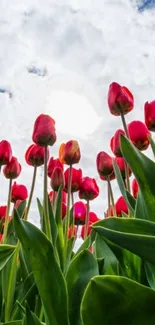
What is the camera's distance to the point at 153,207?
2.30ft

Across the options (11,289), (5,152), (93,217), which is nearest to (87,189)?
Result: (93,217)

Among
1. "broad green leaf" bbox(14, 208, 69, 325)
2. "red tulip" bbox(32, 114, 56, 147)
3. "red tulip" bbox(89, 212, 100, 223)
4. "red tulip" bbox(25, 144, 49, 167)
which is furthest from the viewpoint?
"red tulip" bbox(89, 212, 100, 223)

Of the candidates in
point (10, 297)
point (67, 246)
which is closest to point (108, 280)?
point (10, 297)

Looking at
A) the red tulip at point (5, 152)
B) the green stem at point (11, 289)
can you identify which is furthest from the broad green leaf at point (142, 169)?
the red tulip at point (5, 152)

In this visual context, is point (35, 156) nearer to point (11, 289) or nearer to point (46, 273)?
point (11, 289)

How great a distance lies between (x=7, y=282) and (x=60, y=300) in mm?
393

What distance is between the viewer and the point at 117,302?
1.68 feet

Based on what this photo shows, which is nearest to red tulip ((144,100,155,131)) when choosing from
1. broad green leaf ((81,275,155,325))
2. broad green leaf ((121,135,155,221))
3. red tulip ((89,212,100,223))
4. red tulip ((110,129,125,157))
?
red tulip ((110,129,125,157))

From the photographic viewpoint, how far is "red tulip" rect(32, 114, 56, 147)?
44.6 inches

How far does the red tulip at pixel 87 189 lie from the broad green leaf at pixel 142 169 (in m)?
0.96

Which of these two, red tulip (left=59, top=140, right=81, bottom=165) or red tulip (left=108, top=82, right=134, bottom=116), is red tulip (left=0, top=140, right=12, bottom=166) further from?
red tulip (left=108, top=82, right=134, bottom=116)

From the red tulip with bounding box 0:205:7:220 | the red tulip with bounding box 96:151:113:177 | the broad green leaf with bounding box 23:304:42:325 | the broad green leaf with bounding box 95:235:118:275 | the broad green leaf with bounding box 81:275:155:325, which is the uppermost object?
the red tulip with bounding box 96:151:113:177

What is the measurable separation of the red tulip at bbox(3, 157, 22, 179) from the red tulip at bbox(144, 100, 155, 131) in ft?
1.92

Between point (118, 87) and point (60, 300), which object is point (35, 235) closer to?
point (60, 300)
